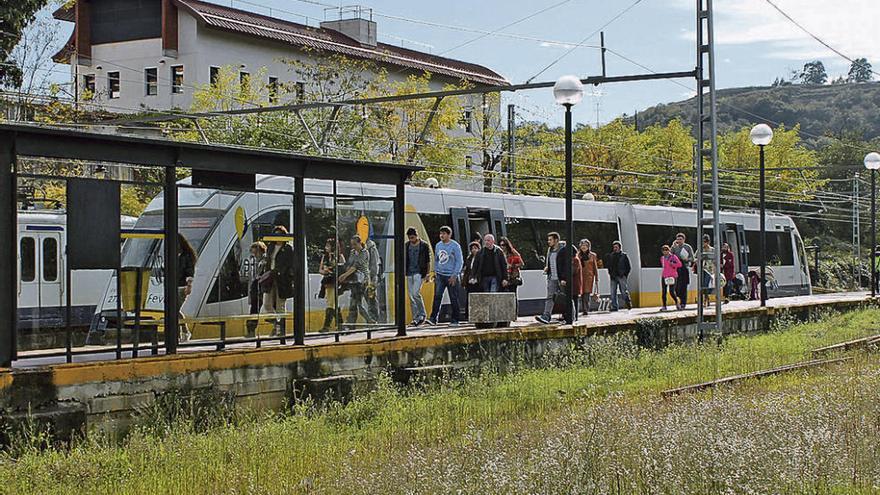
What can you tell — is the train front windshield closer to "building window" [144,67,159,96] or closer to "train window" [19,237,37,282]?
"train window" [19,237,37,282]

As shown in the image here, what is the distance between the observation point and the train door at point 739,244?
1489 inches

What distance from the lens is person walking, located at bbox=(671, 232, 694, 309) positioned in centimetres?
2869

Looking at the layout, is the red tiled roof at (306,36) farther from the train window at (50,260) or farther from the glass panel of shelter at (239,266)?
the glass panel of shelter at (239,266)

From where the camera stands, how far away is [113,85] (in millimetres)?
61906

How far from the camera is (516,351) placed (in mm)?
19141

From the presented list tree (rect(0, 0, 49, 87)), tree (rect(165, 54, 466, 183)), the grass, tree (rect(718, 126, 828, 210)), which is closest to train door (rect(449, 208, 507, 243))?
the grass

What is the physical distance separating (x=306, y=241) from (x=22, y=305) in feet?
13.5

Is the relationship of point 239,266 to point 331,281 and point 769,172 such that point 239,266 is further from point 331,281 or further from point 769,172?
point 769,172

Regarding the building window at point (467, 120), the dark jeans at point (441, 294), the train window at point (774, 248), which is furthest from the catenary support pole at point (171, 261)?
the building window at point (467, 120)

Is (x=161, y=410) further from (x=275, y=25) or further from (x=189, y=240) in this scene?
(x=275, y=25)

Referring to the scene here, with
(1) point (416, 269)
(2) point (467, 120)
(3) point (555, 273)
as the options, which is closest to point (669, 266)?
(3) point (555, 273)

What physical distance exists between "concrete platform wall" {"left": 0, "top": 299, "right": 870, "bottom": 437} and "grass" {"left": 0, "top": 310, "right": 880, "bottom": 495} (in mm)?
309

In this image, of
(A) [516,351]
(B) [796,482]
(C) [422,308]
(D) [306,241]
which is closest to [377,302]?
(D) [306,241]

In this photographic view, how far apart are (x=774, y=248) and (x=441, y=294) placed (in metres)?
21.9
